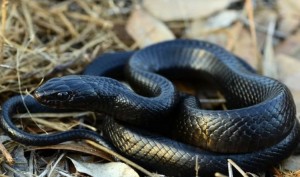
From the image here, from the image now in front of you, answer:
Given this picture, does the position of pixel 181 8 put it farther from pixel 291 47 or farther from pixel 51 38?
pixel 51 38

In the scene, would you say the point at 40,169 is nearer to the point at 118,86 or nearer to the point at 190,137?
the point at 118,86

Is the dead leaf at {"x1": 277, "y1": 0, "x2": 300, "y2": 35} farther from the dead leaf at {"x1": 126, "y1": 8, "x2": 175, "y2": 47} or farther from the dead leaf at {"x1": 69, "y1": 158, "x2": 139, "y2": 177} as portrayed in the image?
the dead leaf at {"x1": 69, "y1": 158, "x2": 139, "y2": 177}

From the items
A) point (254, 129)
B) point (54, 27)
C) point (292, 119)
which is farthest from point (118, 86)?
point (54, 27)

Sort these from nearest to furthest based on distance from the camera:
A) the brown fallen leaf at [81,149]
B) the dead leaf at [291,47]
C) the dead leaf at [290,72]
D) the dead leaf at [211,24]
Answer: the brown fallen leaf at [81,149], the dead leaf at [290,72], the dead leaf at [291,47], the dead leaf at [211,24]

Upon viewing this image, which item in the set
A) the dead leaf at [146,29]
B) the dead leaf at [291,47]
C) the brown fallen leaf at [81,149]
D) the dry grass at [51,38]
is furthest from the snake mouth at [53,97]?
the dead leaf at [291,47]

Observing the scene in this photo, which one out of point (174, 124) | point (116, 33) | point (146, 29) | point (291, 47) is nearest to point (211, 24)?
point (146, 29)

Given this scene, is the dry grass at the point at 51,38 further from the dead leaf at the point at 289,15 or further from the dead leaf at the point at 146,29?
the dead leaf at the point at 289,15
